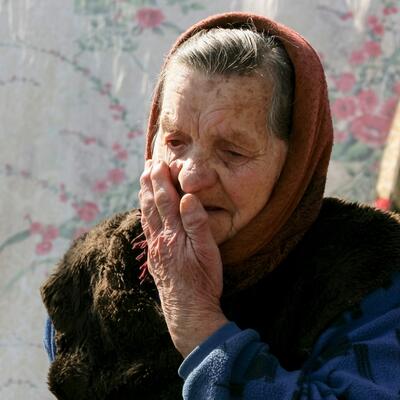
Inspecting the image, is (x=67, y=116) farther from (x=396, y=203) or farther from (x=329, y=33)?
(x=396, y=203)

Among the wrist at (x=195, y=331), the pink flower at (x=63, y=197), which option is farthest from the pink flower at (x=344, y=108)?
the wrist at (x=195, y=331)

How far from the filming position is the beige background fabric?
387 centimetres

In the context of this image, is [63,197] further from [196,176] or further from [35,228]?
[196,176]

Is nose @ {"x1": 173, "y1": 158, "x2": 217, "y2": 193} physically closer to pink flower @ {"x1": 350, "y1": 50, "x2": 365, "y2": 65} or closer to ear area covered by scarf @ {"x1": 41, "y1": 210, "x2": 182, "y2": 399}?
ear area covered by scarf @ {"x1": 41, "y1": 210, "x2": 182, "y2": 399}

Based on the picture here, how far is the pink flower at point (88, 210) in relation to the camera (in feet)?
12.7

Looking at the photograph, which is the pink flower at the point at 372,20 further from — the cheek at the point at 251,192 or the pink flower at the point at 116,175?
the cheek at the point at 251,192

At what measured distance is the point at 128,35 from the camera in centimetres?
389

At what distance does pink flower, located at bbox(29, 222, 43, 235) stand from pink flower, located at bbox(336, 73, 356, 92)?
4.87 feet

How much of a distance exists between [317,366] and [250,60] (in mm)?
717

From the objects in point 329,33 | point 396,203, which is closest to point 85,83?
point 329,33

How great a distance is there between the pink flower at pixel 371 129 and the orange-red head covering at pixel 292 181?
1.59m

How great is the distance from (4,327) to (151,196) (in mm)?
2125

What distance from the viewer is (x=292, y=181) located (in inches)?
79.5

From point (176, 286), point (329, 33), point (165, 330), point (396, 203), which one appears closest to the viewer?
point (176, 286)
